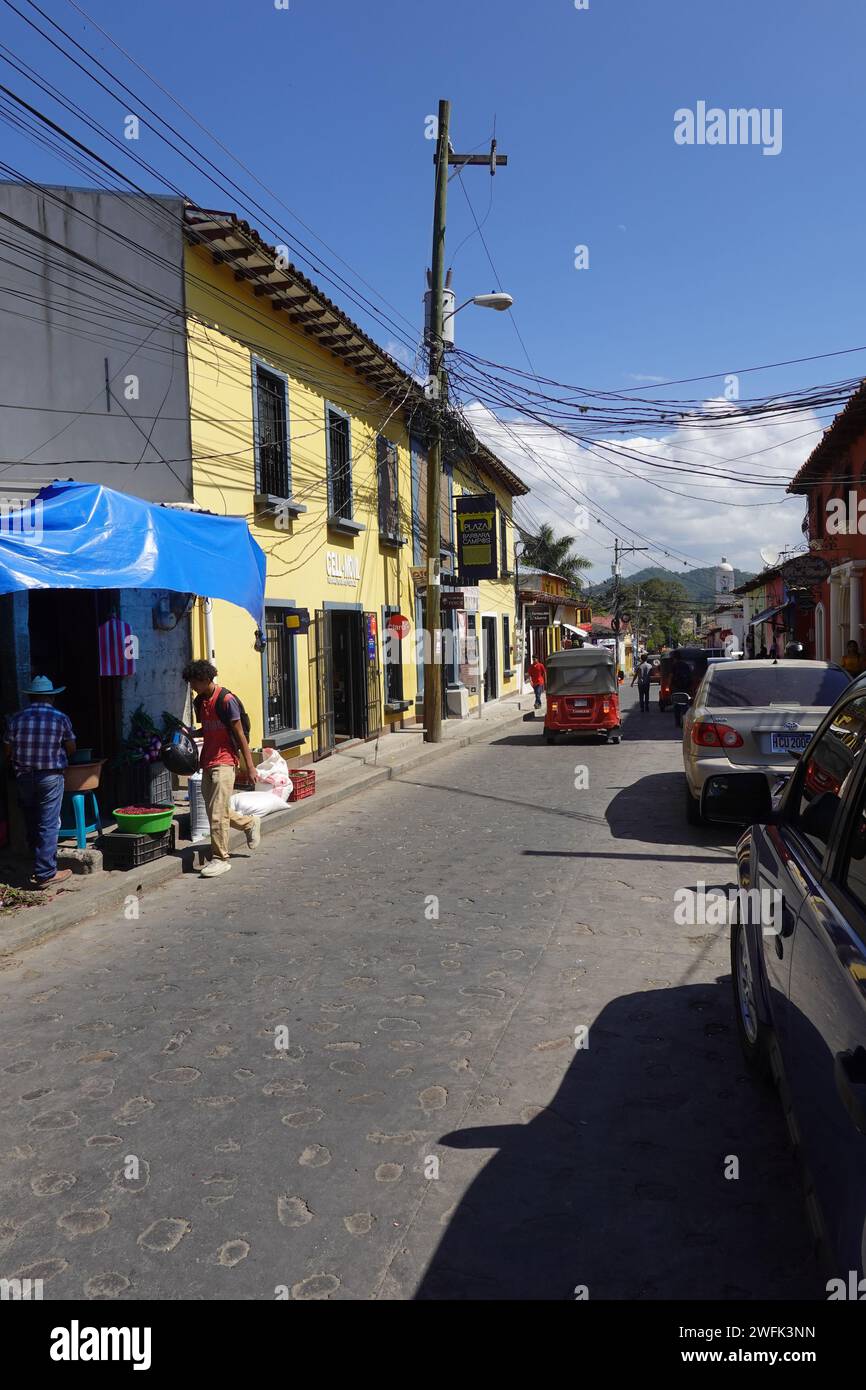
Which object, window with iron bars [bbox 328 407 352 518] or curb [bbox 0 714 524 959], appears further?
window with iron bars [bbox 328 407 352 518]

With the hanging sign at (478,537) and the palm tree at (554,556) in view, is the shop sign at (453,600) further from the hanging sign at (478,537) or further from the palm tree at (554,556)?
the palm tree at (554,556)

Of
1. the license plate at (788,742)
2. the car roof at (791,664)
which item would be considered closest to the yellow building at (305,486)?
the car roof at (791,664)

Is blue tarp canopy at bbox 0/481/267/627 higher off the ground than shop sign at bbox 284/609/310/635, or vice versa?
blue tarp canopy at bbox 0/481/267/627

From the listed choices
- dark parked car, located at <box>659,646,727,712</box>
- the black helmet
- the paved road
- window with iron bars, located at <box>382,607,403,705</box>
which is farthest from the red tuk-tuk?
the paved road

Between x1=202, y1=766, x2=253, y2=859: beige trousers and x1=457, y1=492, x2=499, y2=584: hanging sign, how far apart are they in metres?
14.5

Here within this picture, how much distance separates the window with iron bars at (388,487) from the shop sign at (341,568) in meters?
1.72

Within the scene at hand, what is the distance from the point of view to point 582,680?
18953 millimetres

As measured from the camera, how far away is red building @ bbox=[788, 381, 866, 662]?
21.6 metres

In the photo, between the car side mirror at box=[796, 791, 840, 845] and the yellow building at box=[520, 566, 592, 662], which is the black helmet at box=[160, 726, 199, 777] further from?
the yellow building at box=[520, 566, 592, 662]

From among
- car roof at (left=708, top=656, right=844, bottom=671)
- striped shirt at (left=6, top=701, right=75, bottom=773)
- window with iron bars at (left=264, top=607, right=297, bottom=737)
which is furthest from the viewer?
window with iron bars at (left=264, top=607, right=297, bottom=737)

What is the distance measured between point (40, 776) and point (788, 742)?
626 centimetres

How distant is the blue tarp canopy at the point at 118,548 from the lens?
7109 mm
